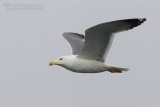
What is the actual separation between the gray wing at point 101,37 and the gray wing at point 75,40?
163 cm

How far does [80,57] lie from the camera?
1530cm

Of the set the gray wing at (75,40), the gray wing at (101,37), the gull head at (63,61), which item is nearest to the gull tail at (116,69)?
the gray wing at (101,37)

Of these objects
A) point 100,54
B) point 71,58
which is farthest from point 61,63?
point 100,54

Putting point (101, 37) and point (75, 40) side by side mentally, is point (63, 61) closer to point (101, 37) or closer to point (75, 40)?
point (101, 37)

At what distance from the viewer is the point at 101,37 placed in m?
14.4

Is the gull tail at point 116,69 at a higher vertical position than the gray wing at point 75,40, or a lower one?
lower

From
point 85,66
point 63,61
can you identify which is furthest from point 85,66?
point 63,61

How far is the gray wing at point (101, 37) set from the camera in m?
13.6

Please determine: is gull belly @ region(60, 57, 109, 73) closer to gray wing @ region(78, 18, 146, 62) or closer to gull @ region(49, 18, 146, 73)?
gull @ region(49, 18, 146, 73)

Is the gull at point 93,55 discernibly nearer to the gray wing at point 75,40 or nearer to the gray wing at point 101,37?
the gray wing at point 101,37

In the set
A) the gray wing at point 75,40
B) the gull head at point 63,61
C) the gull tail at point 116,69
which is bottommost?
the gull tail at point 116,69

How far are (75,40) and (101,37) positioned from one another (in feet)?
12.1

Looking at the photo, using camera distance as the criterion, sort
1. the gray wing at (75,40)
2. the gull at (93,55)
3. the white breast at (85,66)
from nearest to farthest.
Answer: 1. the gull at (93,55)
2. the white breast at (85,66)
3. the gray wing at (75,40)

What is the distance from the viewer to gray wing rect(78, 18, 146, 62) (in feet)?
44.5
